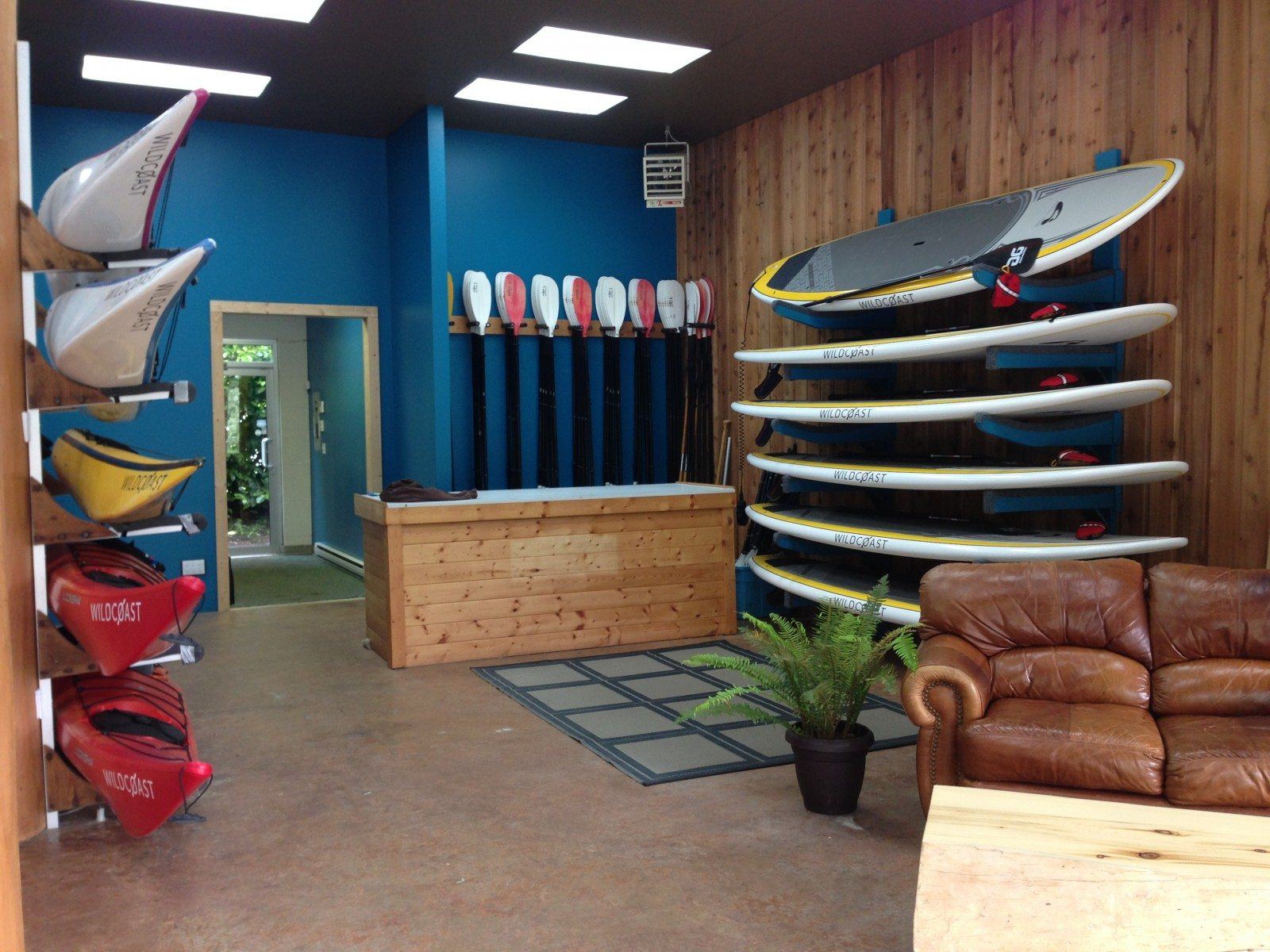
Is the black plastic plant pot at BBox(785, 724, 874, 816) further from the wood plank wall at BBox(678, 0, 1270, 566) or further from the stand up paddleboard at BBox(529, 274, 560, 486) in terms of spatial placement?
the stand up paddleboard at BBox(529, 274, 560, 486)

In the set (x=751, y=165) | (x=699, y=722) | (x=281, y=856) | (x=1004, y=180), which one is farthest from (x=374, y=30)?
(x=281, y=856)

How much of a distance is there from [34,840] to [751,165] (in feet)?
18.9

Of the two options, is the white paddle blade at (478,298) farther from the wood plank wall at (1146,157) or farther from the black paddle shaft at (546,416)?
the wood plank wall at (1146,157)

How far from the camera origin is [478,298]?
23.8ft

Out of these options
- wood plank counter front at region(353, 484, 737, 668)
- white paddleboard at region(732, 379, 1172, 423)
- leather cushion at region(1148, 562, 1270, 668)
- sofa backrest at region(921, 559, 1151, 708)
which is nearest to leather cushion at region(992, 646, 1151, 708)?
sofa backrest at region(921, 559, 1151, 708)

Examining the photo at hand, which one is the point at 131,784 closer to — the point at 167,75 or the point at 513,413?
the point at 513,413

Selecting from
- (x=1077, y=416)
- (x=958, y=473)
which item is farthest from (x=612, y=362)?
(x=1077, y=416)

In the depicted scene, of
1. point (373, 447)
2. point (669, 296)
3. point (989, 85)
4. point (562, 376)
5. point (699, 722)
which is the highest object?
point (989, 85)

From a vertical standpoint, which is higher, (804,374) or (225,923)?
(804,374)

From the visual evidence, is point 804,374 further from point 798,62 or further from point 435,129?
point 435,129

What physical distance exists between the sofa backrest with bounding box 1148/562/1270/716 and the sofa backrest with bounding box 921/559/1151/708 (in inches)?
2.1

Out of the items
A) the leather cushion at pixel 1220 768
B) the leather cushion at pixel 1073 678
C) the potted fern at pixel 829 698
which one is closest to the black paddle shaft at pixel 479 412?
the potted fern at pixel 829 698

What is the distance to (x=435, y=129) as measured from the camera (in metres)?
6.86

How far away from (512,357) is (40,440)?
4.09m
